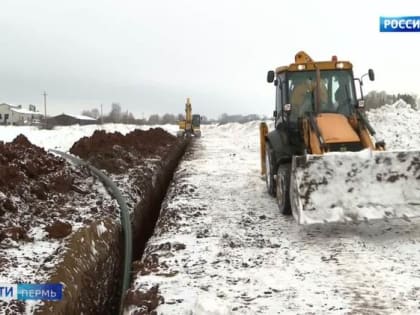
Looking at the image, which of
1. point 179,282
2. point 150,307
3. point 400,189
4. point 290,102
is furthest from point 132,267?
A: point 290,102

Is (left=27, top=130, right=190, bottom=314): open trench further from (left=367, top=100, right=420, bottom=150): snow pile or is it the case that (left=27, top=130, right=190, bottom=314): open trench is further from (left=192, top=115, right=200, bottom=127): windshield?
(left=192, top=115, right=200, bottom=127): windshield

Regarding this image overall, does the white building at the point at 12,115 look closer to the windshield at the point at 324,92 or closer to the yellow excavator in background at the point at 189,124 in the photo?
the yellow excavator in background at the point at 189,124

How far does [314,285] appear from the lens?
488 cm

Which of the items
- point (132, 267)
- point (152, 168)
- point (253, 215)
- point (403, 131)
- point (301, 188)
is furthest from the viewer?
point (403, 131)

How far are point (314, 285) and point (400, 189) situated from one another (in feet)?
8.05

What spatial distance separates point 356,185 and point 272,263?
1817 millimetres

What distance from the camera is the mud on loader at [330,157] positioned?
6496 millimetres

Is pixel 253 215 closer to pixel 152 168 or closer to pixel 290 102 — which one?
pixel 290 102

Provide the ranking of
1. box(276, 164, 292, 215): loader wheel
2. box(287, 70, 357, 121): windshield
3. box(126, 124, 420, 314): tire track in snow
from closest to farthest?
box(126, 124, 420, 314): tire track in snow < box(276, 164, 292, 215): loader wheel < box(287, 70, 357, 121): windshield

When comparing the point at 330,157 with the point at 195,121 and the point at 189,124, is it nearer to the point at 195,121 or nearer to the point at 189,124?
the point at 189,124

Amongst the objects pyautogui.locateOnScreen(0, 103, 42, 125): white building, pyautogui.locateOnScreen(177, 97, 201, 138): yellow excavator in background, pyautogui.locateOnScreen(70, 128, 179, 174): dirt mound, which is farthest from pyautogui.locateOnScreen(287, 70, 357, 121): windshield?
pyautogui.locateOnScreen(0, 103, 42, 125): white building

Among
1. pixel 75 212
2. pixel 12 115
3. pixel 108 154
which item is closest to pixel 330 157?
pixel 75 212

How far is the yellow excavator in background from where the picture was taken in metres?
33.9

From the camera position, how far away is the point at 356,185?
21.6 feet
